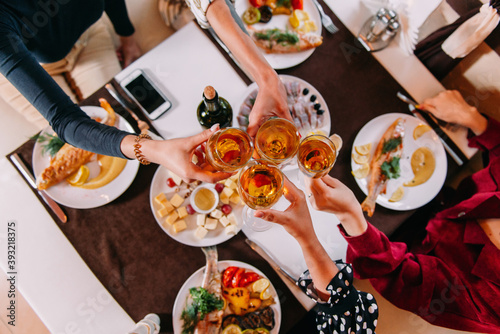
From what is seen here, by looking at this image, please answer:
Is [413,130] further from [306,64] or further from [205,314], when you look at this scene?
[205,314]

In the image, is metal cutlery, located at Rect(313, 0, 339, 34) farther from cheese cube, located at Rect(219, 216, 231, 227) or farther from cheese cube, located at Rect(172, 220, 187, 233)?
cheese cube, located at Rect(172, 220, 187, 233)

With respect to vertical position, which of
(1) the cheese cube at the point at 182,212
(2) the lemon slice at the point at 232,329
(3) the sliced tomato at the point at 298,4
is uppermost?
(3) the sliced tomato at the point at 298,4

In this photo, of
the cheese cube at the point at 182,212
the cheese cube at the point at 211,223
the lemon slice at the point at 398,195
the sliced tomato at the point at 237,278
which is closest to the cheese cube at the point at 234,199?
the cheese cube at the point at 211,223

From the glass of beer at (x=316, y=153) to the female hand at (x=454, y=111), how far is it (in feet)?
2.51

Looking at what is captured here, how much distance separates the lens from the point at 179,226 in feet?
4.84

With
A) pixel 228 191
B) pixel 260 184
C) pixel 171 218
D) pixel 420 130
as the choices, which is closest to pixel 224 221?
pixel 228 191

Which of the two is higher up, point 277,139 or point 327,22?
point 327,22

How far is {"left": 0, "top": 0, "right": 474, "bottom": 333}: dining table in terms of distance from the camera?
1.46 meters

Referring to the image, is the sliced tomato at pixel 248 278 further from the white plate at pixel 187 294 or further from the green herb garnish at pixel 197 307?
the green herb garnish at pixel 197 307

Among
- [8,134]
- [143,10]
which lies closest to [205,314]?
[8,134]

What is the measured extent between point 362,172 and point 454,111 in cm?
58

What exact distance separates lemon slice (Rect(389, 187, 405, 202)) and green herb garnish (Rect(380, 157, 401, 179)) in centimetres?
7

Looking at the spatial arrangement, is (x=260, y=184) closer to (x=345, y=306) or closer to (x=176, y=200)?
(x=176, y=200)

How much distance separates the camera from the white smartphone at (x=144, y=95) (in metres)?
1.59
